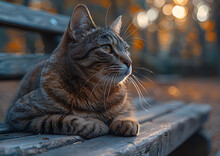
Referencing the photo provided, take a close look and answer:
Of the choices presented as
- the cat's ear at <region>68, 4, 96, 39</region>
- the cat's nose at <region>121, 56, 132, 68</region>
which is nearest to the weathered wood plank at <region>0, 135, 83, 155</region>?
the cat's nose at <region>121, 56, 132, 68</region>

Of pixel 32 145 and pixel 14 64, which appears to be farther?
pixel 14 64

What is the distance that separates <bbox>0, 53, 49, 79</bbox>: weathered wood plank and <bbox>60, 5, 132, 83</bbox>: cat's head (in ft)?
3.73

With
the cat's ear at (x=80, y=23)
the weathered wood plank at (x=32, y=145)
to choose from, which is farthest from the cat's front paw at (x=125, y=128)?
the cat's ear at (x=80, y=23)

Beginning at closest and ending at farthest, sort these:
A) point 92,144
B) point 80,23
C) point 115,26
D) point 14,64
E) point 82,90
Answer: point 92,144
point 82,90
point 80,23
point 115,26
point 14,64

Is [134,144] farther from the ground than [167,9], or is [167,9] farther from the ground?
[167,9]

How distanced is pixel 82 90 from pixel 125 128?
0.47 metres

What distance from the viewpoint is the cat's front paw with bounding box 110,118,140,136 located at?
4.96 ft

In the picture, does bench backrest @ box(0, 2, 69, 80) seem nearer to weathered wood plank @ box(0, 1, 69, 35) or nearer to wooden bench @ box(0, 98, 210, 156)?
weathered wood plank @ box(0, 1, 69, 35)

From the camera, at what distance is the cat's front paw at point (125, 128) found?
151 cm

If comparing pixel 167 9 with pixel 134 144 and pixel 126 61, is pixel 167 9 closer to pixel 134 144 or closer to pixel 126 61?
pixel 126 61

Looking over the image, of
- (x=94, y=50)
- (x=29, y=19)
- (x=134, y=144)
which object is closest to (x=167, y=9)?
(x=29, y=19)

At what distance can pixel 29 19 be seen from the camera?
2902mm

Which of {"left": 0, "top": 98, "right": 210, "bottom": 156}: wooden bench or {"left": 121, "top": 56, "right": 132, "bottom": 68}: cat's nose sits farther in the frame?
{"left": 121, "top": 56, "right": 132, "bottom": 68}: cat's nose

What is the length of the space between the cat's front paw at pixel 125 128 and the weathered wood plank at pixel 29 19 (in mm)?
1891
